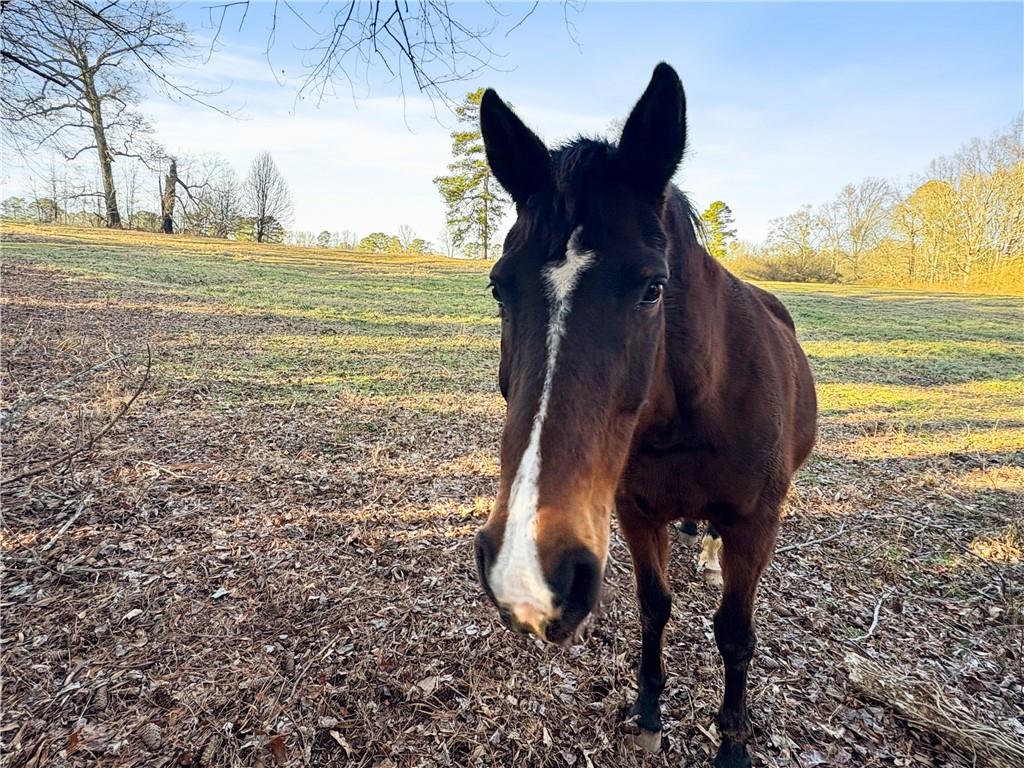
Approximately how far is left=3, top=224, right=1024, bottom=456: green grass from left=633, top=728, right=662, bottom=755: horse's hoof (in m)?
5.14

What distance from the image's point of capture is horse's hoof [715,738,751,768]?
2.21 meters

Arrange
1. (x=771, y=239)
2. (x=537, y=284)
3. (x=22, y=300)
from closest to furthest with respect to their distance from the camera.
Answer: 1. (x=537, y=284)
2. (x=22, y=300)
3. (x=771, y=239)

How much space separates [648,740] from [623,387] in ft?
6.56

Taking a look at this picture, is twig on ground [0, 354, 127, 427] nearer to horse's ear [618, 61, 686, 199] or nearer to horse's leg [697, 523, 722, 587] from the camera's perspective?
horse's ear [618, 61, 686, 199]

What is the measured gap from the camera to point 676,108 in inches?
59.2

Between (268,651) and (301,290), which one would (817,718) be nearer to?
(268,651)

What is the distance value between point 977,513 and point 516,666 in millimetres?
4518

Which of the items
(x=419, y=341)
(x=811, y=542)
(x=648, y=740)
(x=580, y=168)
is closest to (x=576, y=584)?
(x=580, y=168)

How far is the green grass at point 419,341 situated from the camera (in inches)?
280

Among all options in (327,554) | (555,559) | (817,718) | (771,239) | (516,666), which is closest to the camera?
(555,559)

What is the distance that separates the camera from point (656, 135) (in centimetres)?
151

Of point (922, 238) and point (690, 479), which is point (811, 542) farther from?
point (922, 238)

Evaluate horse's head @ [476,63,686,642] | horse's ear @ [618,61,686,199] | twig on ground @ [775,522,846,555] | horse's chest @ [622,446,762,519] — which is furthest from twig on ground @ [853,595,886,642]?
horse's ear @ [618,61,686,199]

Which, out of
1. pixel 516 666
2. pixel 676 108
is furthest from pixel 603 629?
A: pixel 676 108
